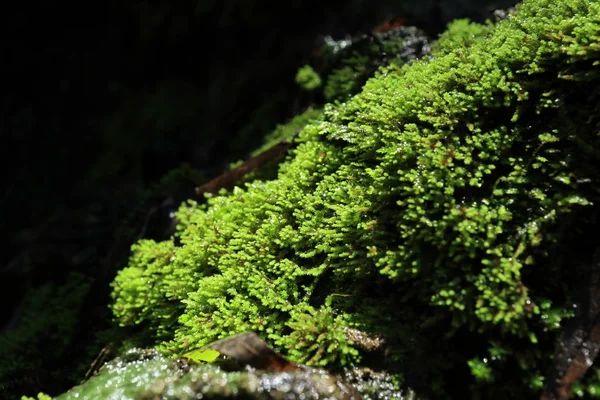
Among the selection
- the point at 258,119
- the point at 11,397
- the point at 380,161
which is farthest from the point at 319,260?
the point at 258,119

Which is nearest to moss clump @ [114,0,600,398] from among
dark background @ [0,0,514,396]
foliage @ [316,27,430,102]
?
foliage @ [316,27,430,102]

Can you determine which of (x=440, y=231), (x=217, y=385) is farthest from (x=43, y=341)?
(x=440, y=231)

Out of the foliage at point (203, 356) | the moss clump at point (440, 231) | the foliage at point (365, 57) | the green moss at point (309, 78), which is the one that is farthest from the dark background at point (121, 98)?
the foliage at point (203, 356)

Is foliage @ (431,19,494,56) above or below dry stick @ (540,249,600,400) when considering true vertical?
above

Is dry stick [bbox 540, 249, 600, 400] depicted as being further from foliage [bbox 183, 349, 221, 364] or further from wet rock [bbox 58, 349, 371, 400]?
foliage [bbox 183, 349, 221, 364]

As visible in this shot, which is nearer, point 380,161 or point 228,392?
point 228,392

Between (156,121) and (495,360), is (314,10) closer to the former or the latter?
(156,121)
